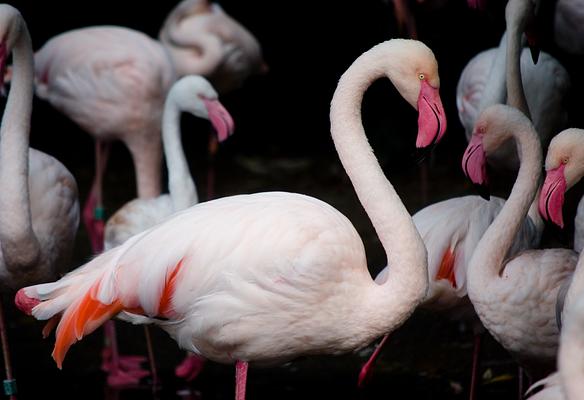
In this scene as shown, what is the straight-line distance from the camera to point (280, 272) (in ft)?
12.6

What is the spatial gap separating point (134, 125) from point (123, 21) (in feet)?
10.8

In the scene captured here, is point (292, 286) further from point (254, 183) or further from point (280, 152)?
point (280, 152)

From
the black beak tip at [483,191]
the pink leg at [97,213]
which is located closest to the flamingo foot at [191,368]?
the black beak tip at [483,191]

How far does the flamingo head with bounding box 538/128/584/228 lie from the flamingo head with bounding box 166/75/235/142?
6.19ft

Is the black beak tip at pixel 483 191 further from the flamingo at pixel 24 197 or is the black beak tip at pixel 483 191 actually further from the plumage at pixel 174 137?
the flamingo at pixel 24 197

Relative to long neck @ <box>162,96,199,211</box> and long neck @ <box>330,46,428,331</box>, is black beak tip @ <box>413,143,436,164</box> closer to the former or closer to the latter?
long neck @ <box>330,46,428,331</box>

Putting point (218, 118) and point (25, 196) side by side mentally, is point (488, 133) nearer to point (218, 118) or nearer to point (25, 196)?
point (218, 118)

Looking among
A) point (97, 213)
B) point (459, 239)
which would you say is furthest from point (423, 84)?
point (97, 213)

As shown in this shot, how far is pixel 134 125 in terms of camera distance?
6828 mm

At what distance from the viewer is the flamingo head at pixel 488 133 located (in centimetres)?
464

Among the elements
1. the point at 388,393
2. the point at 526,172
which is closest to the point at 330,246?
the point at 526,172

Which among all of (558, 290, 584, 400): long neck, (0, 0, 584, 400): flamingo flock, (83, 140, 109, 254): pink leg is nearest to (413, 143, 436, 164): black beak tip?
(0, 0, 584, 400): flamingo flock

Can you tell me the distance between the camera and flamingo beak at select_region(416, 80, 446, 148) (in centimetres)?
384

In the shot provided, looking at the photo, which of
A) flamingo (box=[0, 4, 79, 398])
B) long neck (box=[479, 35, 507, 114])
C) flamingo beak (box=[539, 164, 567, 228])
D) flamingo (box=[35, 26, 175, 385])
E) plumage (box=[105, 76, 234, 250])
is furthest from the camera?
flamingo (box=[35, 26, 175, 385])
